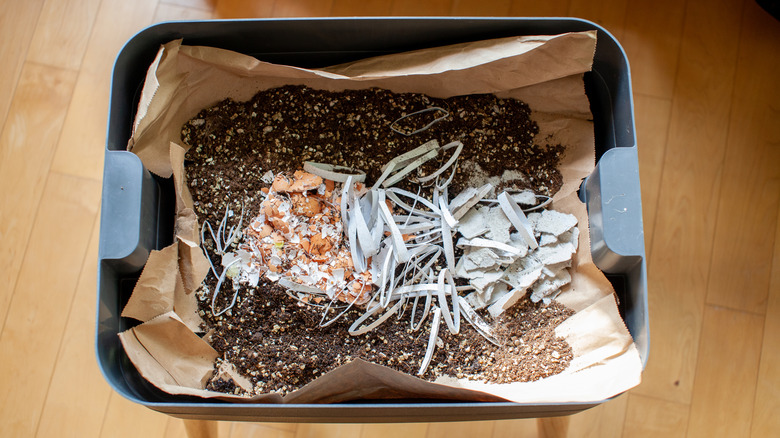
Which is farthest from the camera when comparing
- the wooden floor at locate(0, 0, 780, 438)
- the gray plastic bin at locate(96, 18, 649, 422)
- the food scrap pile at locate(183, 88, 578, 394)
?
the wooden floor at locate(0, 0, 780, 438)

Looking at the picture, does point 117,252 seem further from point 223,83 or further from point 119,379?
point 223,83

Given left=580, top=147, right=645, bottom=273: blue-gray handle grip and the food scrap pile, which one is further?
the food scrap pile

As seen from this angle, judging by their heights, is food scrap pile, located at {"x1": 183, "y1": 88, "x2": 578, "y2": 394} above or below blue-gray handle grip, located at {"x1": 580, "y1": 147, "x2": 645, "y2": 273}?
below

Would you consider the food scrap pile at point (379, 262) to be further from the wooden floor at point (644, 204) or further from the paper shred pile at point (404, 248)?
the wooden floor at point (644, 204)

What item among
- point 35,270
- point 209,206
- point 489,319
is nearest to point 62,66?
point 35,270

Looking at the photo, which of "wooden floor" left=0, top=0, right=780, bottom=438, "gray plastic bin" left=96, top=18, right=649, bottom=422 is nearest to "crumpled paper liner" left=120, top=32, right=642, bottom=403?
"gray plastic bin" left=96, top=18, right=649, bottom=422

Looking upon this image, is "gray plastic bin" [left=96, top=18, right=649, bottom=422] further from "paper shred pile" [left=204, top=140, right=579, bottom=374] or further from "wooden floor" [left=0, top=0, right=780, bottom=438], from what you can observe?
"wooden floor" [left=0, top=0, right=780, bottom=438]
